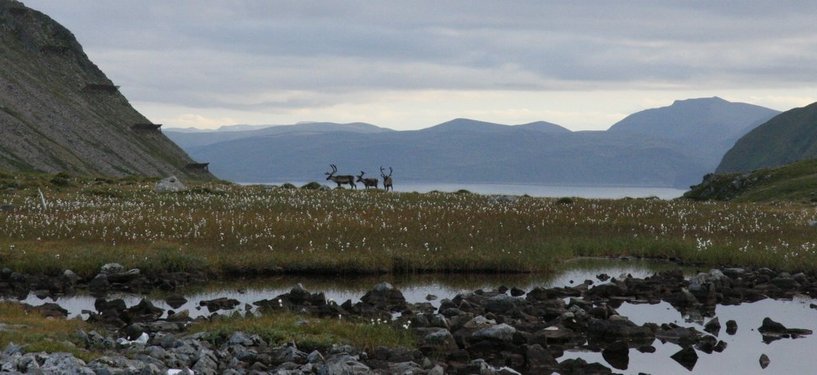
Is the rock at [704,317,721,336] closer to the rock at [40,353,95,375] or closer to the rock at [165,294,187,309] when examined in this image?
the rock at [165,294,187,309]

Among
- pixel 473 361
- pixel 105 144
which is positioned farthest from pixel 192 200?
pixel 105 144

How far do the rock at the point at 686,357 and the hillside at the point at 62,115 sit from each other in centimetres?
8651

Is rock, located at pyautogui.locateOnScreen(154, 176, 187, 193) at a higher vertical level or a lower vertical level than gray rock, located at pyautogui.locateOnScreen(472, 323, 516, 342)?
higher

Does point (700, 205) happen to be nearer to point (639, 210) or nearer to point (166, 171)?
point (639, 210)

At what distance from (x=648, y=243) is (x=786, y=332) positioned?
12.8m

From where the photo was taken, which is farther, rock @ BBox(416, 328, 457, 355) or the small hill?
the small hill

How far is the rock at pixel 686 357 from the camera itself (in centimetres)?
1895

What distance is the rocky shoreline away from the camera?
53.1 ft

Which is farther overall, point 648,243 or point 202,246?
point 648,243

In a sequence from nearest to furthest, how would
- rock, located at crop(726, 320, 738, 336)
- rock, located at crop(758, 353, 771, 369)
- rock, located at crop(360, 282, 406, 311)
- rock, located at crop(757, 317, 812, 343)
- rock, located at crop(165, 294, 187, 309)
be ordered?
rock, located at crop(758, 353, 771, 369) < rock, located at crop(757, 317, 812, 343) < rock, located at crop(726, 320, 738, 336) < rock, located at crop(360, 282, 406, 311) < rock, located at crop(165, 294, 187, 309)

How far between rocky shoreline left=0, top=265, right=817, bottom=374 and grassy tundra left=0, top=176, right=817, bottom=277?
2.81 m

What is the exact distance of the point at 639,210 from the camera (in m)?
46.5

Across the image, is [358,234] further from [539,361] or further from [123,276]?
[539,361]

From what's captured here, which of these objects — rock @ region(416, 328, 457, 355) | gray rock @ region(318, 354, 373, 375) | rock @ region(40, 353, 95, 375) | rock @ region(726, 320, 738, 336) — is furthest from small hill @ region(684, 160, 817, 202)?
rock @ region(40, 353, 95, 375)
